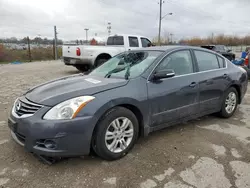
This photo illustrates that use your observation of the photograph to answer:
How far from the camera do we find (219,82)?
12.8ft

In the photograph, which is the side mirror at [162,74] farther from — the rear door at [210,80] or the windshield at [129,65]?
the rear door at [210,80]

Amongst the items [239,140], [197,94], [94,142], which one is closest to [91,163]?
[94,142]

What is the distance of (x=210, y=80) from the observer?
12.2ft

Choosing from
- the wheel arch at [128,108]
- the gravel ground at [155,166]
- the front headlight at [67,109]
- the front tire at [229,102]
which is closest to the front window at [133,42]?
the front tire at [229,102]

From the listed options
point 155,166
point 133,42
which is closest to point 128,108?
point 155,166

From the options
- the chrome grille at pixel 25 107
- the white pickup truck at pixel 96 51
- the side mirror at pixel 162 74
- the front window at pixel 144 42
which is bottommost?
the chrome grille at pixel 25 107

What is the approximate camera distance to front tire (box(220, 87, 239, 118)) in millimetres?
4109

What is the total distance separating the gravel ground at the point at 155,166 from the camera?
2.28m

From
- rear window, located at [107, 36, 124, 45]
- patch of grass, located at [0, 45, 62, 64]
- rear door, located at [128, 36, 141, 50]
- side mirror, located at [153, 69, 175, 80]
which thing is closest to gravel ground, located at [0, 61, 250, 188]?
side mirror, located at [153, 69, 175, 80]

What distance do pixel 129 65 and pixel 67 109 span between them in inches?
55.8

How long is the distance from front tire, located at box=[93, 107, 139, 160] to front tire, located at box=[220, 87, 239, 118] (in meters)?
2.19

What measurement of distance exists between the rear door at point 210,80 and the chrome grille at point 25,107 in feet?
8.55

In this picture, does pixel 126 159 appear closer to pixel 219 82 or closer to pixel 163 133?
pixel 163 133

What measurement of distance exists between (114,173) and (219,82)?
8.67ft
